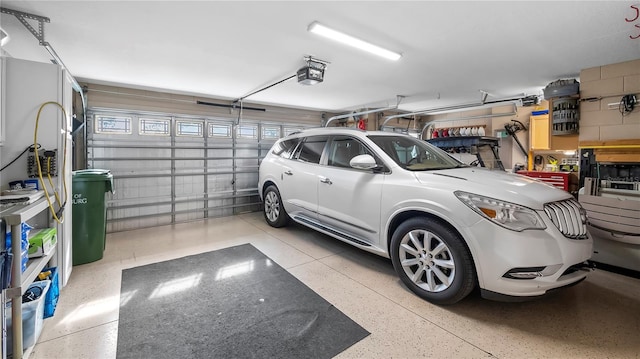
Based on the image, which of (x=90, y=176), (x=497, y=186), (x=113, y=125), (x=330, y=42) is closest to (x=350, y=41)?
(x=330, y=42)

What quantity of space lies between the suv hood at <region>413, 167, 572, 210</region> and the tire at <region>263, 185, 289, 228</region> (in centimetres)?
262

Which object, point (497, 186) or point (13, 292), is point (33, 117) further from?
point (497, 186)

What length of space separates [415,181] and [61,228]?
3.36 m

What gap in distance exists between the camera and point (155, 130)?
5332 millimetres

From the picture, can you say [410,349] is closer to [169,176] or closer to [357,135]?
[357,135]

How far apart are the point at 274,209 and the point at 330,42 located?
288cm

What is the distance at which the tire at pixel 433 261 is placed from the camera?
2180 millimetres

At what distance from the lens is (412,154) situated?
3162mm

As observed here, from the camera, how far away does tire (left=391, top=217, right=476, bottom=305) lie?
85.8 inches

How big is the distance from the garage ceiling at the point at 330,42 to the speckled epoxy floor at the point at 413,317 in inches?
101

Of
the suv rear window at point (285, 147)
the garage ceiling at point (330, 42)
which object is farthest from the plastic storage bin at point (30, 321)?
the suv rear window at point (285, 147)

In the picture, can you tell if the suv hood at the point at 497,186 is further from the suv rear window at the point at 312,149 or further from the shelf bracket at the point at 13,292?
the shelf bracket at the point at 13,292

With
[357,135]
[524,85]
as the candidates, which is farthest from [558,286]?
[524,85]

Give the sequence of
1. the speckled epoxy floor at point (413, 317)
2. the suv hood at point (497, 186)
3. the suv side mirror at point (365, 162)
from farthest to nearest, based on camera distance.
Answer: the suv side mirror at point (365, 162) < the suv hood at point (497, 186) < the speckled epoxy floor at point (413, 317)
